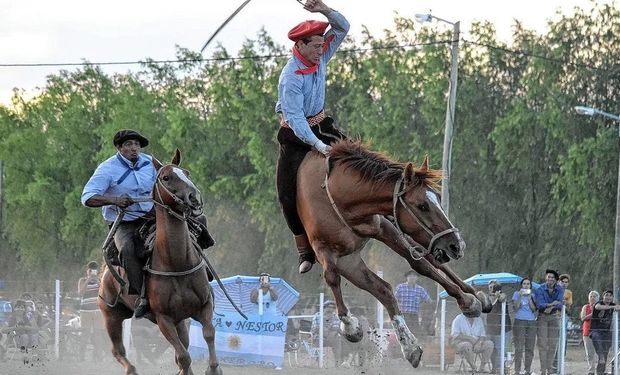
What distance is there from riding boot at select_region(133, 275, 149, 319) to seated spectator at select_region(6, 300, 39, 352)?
914 centimetres

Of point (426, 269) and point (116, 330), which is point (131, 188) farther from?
point (426, 269)

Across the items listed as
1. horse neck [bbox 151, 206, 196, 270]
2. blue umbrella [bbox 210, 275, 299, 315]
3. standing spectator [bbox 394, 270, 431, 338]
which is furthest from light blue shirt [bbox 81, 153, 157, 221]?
blue umbrella [bbox 210, 275, 299, 315]

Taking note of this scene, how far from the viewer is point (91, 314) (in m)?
22.2

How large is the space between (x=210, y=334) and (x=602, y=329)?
9.01 meters

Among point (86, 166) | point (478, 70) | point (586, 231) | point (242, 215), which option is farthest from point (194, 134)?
point (586, 231)

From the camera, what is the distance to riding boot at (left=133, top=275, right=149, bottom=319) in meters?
14.3

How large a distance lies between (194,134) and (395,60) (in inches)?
442

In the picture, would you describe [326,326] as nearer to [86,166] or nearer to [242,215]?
[242,215]

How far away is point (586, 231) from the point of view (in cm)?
4112

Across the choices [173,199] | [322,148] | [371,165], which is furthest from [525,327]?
[371,165]

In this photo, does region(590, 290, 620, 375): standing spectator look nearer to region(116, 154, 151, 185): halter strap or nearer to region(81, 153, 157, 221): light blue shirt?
region(81, 153, 157, 221): light blue shirt

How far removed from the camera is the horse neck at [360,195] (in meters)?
11.2

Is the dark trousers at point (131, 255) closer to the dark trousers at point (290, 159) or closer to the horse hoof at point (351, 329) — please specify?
the dark trousers at point (290, 159)

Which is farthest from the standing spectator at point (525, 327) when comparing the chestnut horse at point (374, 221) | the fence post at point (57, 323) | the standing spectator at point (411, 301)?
the chestnut horse at point (374, 221)
